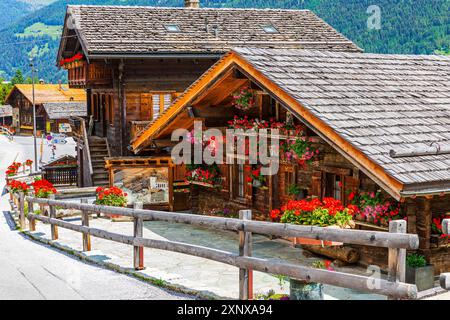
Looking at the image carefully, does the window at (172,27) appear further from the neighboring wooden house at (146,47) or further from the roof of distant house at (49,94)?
the roof of distant house at (49,94)

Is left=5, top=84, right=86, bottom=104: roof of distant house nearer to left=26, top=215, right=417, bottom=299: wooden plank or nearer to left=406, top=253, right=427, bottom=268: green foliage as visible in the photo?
left=406, top=253, right=427, bottom=268: green foliage

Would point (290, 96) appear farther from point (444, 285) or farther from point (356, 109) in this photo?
point (444, 285)

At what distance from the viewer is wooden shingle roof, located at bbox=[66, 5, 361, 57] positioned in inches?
974

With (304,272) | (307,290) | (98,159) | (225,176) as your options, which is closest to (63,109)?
(98,159)

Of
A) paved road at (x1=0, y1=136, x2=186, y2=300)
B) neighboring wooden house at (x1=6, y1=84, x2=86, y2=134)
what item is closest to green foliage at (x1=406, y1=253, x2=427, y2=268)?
paved road at (x1=0, y1=136, x2=186, y2=300)

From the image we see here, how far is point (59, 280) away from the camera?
9492mm

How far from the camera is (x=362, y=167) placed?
9461mm

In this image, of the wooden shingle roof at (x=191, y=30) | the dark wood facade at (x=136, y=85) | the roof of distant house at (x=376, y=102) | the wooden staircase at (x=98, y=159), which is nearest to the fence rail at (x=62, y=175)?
the wooden staircase at (x=98, y=159)

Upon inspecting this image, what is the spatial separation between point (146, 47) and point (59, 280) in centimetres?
1632

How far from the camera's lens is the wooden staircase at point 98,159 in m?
26.6

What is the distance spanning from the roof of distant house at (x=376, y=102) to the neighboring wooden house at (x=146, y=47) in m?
10.3

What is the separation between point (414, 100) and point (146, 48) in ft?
47.1

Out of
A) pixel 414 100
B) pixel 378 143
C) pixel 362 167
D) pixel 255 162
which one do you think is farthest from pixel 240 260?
pixel 255 162
